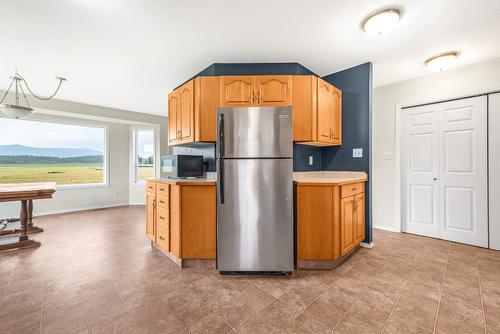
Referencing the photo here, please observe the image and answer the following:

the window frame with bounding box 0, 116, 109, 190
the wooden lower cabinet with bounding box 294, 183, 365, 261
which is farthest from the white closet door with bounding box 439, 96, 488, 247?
the window frame with bounding box 0, 116, 109, 190

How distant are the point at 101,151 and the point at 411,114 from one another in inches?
259

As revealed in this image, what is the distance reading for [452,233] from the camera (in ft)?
9.82

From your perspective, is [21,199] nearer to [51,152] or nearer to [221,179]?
[51,152]

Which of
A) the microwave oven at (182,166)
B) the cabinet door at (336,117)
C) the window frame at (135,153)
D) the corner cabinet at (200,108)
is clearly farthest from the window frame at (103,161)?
the cabinet door at (336,117)

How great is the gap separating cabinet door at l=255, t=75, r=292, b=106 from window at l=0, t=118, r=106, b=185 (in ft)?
15.7

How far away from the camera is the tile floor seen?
4.75 ft

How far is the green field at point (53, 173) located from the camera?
4316 mm

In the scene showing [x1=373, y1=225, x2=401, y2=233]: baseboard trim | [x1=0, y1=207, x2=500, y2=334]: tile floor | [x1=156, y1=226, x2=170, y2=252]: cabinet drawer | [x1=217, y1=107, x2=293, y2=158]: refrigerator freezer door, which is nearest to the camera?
[x1=0, y1=207, x2=500, y2=334]: tile floor

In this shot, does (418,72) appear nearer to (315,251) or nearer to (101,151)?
(315,251)

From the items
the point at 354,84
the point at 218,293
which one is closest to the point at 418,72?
the point at 354,84

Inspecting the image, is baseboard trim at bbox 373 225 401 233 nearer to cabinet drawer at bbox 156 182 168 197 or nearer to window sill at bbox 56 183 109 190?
cabinet drawer at bbox 156 182 168 197

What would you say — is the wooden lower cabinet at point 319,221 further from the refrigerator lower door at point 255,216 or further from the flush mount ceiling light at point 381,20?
the flush mount ceiling light at point 381,20

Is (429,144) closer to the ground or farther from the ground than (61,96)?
closer to the ground

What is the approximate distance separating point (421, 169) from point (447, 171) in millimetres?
293
